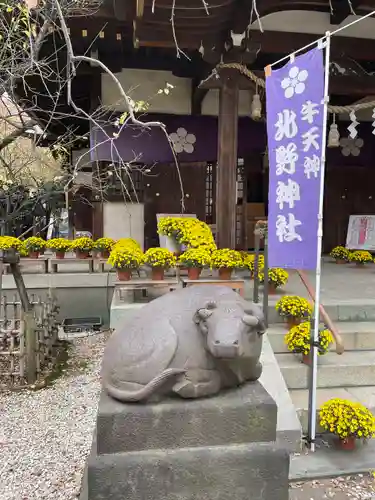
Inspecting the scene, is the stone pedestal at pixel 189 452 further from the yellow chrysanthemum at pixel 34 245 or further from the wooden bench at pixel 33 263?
the yellow chrysanthemum at pixel 34 245

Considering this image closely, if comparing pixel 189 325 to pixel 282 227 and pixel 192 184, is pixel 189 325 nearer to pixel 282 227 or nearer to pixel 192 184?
pixel 282 227

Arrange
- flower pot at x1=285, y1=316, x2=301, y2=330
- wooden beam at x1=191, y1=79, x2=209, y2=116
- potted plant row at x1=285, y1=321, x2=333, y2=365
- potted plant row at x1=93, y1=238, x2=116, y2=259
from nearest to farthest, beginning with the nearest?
potted plant row at x1=285, y1=321, x2=333, y2=365 < flower pot at x1=285, y1=316, x2=301, y2=330 < potted plant row at x1=93, y1=238, x2=116, y2=259 < wooden beam at x1=191, y1=79, x2=209, y2=116

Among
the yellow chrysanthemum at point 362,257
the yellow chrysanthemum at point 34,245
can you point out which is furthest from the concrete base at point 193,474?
the yellow chrysanthemum at point 362,257

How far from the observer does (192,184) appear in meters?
9.83

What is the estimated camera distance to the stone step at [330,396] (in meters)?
3.77

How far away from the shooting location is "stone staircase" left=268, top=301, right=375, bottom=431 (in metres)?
4.04

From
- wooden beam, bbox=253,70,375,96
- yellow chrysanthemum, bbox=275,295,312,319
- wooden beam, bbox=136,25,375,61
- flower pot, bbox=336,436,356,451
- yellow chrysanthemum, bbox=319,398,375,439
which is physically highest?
wooden beam, bbox=136,25,375,61

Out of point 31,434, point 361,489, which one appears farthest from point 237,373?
point 31,434

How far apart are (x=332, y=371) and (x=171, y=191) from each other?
646 centimetres

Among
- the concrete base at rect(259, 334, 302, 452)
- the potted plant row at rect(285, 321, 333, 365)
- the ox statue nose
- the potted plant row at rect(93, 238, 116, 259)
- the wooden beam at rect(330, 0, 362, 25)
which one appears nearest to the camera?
the ox statue nose

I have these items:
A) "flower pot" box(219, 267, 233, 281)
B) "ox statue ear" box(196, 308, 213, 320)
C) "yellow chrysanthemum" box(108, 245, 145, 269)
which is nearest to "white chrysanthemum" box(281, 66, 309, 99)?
"flower pot" box(219, 267, 233, 281)

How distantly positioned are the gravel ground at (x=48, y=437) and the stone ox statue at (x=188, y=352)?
149cm

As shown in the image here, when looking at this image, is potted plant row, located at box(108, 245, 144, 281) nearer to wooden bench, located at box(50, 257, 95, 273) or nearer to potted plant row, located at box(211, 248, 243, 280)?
potted plant row, located at box(211, 248, 243, 280)

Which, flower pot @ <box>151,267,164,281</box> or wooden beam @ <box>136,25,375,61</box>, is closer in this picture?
flower pot @ <box>151,267,164,281</box>
